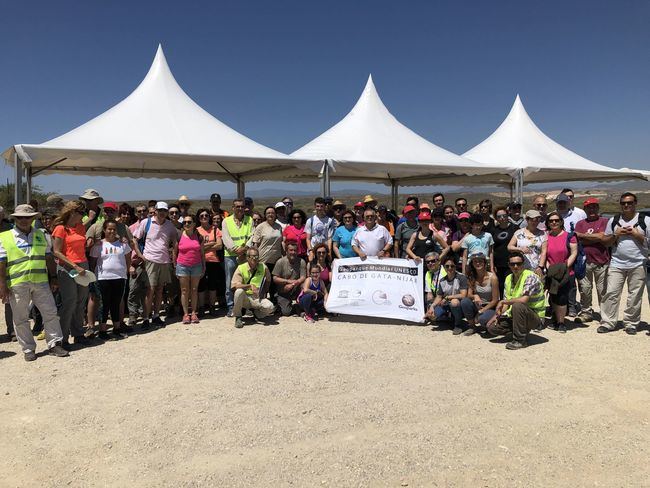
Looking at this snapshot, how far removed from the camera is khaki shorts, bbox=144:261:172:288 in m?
5.45

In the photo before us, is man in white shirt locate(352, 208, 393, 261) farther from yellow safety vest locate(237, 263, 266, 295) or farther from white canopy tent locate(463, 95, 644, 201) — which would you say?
white canopy tent locate(463, 95, 644, 201)

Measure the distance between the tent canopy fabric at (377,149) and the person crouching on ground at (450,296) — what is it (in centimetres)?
308

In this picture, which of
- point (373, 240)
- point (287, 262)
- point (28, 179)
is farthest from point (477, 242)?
point (28, 179)

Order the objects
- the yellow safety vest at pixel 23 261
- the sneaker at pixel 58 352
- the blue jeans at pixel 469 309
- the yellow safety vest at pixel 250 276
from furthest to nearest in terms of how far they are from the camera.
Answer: the yellow safety vest at pixel 250 276
the blue jeans at pixel 469 309
the sneaker at pixel 58 352
the yellow safety vest at pixel 23 261

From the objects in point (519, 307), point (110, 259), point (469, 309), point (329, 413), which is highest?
point (110, 259)

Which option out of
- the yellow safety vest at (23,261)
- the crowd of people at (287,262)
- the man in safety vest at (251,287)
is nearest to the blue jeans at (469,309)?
the crowd of people at (287,262)

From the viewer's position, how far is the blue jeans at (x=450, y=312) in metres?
5.27

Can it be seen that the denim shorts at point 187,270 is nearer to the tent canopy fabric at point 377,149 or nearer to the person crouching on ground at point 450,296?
the person crouching on ground at point 450,296

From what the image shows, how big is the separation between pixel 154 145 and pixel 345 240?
3406 millimetres

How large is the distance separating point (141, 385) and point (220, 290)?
8.98 ft

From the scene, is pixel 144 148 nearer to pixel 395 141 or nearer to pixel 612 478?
pixel 395 141

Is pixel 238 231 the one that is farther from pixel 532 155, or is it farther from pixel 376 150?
pixel 532 155

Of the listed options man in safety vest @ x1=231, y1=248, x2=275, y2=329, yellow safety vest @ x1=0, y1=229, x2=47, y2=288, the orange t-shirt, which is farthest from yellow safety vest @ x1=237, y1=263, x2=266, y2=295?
yellow safety vest @ x1=0, y1=229, x2=47, y2=288

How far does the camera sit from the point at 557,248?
17.6ft
